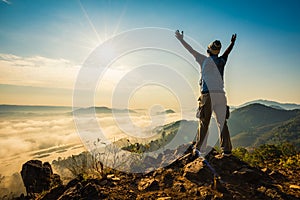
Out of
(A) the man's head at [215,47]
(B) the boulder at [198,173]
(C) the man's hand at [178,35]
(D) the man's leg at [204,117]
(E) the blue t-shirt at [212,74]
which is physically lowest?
(B) the boulder at [198,173]

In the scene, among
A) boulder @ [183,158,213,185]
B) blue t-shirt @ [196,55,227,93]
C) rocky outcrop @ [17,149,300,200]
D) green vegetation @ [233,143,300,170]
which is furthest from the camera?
green vegetation @ [233,143,300,170]

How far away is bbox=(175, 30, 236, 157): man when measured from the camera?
586 centimetres

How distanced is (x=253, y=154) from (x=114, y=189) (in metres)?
5.72

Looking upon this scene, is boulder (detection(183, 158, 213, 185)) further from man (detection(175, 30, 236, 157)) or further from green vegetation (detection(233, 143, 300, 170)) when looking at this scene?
green vegetation (detection(233, 143, 300, 170))

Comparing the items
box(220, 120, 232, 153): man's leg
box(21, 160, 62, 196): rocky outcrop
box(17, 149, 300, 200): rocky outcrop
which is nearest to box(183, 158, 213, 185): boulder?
box(17, 149, 300, 200): rocky outcrop

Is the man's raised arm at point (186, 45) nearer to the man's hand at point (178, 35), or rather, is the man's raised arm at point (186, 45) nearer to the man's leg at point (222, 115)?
the man's hand at point (178, 35)

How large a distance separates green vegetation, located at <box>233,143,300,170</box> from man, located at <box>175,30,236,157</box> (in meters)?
2.25

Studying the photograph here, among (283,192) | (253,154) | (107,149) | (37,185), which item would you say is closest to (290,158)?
(253,154)

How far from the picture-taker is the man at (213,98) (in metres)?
5.86

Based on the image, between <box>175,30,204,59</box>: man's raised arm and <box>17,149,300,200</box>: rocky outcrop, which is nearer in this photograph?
<box>17,149,300,200</box>: rocky outcrop

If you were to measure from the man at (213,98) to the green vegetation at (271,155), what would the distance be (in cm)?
225

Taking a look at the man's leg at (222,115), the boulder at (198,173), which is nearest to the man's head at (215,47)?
the man's leg at (222,115)

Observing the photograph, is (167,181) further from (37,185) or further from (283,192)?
(37,185)

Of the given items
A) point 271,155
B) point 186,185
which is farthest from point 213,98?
point 271,155
